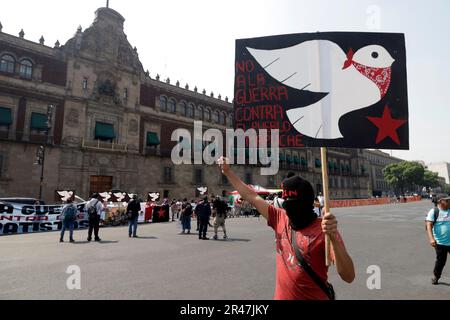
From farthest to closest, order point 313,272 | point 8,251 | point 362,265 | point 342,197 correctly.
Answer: point 342,197
point 8,251
point 362,265
point 313,272

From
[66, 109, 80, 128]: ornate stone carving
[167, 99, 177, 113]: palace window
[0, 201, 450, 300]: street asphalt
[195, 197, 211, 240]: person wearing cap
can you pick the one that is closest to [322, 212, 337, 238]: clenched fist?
[0, 201, 450, 300]: street asphalt

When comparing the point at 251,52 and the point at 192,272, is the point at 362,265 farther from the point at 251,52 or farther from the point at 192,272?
the point at 251,52

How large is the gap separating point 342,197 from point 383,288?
61.3 metres

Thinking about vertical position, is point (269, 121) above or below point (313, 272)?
above

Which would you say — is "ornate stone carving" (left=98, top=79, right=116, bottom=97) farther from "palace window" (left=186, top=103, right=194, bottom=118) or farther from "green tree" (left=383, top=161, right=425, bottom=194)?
"green tree" (left=383, top=161, right=425, bottom=194)

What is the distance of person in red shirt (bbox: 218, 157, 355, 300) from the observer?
76.1 inches

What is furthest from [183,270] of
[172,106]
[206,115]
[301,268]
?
[206,115]

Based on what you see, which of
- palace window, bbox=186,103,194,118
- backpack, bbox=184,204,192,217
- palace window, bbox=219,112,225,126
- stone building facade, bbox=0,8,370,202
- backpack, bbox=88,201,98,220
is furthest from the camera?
→ palace window, bbox=219,112,225,126

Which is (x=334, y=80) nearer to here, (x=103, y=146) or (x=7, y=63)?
(x=103, y=146)

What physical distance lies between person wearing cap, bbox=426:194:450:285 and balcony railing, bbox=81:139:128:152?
2692 centimetres

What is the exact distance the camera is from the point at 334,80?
118 inches

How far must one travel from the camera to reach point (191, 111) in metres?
37.2
